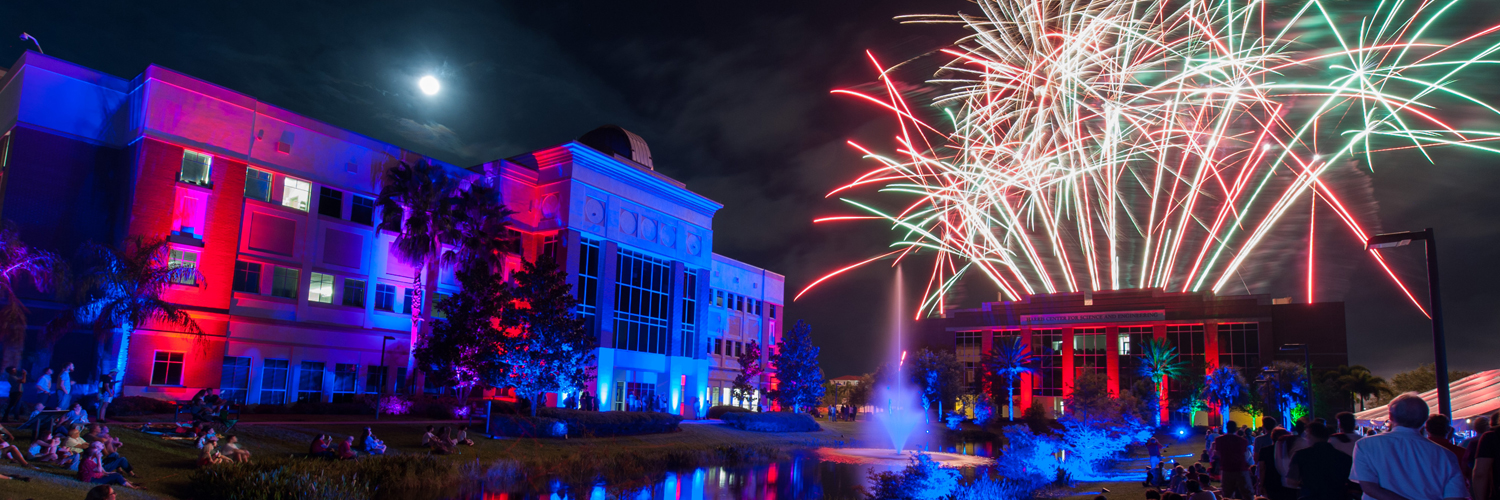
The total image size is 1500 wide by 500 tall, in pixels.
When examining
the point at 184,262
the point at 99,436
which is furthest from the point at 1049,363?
the point at 99,436

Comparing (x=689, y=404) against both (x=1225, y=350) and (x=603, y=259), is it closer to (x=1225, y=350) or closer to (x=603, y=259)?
(x=603, y=259)

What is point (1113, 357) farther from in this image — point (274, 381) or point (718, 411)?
point (274, 381)

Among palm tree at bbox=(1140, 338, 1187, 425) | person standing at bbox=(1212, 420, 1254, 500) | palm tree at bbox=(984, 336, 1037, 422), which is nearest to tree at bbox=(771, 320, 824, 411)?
palm tree at bbox=(984, 336, 1037, 422)

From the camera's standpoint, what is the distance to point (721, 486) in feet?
83.9

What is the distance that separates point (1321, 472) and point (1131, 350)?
80672mm

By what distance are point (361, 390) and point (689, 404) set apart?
2301cm

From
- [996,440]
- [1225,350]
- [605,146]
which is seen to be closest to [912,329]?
[1225,350]

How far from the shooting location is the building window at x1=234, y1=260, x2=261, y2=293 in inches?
1409

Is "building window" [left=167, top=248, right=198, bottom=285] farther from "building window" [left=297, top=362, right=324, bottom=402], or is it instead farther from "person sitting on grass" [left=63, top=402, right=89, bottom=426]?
"person sitting on grass" [left=63, top=402, right=89, bottom=426]

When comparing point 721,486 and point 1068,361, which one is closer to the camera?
point 721,486

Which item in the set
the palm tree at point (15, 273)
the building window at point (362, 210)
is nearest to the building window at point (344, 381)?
the building window at point (362, 210)

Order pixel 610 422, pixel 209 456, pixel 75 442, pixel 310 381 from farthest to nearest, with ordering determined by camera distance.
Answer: pixel 310 381 < pixel 610 422 < pixel 209 456 < pixel 75 442

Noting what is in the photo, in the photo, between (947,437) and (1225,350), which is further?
(1225,350)

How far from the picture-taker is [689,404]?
57.4 metres
